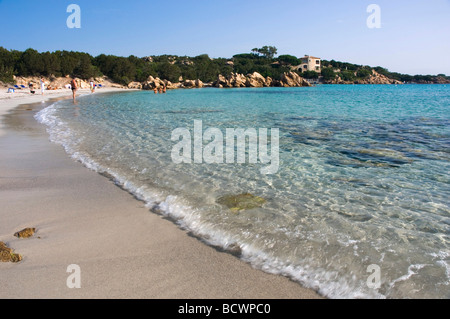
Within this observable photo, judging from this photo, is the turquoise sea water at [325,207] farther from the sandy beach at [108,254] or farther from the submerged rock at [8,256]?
the submerged rock at [8,256]

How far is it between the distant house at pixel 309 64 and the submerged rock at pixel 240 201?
180 meters

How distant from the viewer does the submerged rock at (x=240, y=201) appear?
502 cm

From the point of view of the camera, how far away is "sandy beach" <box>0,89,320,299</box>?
2916 mm

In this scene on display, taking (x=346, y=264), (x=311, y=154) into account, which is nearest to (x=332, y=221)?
(x=346, y=264)

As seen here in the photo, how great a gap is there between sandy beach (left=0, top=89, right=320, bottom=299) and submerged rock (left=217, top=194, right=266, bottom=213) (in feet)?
3.48

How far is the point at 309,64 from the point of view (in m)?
175

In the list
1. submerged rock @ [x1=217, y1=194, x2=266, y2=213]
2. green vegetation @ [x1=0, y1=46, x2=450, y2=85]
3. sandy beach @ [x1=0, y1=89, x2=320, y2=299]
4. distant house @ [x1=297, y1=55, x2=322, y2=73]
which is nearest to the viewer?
sandy beach @ [x1=0, y1=89, x2=320, y2=299]

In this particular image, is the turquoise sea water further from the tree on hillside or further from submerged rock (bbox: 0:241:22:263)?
the tree on hillside

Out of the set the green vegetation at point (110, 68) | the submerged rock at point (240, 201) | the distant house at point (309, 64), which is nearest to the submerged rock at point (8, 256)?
the submerged rock at point (240, 201)

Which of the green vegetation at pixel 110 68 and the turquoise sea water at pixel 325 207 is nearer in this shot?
the turquoise sea water at pixel 325 207

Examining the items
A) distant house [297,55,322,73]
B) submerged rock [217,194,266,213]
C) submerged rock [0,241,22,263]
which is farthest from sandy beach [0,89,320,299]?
distant house [297,55,322,73]

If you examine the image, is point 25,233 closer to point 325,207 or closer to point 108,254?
point 108,254

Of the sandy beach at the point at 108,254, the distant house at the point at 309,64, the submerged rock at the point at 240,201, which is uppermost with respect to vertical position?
the distant house at the point at 309,64
